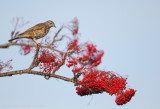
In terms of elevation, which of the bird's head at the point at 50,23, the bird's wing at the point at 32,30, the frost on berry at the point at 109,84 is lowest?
the frost on berry at the point at 109,84

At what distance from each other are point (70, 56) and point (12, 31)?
331 centimetres

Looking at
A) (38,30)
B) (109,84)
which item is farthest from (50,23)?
(109,84)

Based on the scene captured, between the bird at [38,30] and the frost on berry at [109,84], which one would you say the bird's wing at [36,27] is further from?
the frost on berry at [109,84]

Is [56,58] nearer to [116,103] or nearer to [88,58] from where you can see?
[88,58]

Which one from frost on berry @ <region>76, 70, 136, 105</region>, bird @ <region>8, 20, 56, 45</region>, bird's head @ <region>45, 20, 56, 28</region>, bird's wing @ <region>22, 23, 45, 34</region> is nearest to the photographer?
frost on berry @ <region>76, 70, 136, 105</region>

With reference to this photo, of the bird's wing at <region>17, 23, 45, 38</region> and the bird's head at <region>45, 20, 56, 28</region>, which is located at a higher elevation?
the bird's head at <region>45, 20, 56, 28</region>

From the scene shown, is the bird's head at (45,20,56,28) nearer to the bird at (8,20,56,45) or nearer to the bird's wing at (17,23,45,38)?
the bird at (8,20,56,45)

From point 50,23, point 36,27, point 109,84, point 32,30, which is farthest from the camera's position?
point 36,27

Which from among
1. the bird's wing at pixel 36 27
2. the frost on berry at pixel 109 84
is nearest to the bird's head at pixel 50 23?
the bird's wing at pixel 36 27

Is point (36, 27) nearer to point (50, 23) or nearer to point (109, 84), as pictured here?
point (50, 23)

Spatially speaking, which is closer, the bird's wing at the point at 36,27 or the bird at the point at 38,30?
the bird at the point at 38,30

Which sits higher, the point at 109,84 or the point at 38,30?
the point at 38,30

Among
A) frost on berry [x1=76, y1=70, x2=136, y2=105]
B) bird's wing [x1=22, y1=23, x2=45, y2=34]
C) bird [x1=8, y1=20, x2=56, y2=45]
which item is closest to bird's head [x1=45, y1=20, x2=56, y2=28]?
bird [x1=8, y1=20, x2=56, y2=45]

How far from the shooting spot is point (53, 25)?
14.8 m
